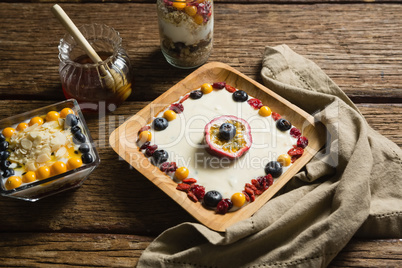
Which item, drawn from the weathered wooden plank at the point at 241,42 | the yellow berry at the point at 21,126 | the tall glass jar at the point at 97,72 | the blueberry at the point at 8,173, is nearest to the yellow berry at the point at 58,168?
the blueberry at the point at 8,173

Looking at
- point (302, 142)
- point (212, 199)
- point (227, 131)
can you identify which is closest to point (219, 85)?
point (227, 131)

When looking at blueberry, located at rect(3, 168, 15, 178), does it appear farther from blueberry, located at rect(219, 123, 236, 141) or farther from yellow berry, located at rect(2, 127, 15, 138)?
blueberry, located at rect(219, 123, 236, 141)

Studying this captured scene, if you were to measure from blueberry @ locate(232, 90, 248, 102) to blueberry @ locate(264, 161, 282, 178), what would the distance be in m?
0.30

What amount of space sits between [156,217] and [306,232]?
460 mm

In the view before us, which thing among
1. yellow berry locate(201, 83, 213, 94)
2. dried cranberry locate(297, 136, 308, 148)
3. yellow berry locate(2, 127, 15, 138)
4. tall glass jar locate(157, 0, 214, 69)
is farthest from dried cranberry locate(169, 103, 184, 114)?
yellow berry locate(2, 127, 15, 138)

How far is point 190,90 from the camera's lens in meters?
1.57

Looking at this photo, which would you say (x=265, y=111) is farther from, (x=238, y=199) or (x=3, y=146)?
(x=3, y=146)

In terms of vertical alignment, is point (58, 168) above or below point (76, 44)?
below

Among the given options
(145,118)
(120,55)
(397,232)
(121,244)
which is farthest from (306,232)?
(120,55)

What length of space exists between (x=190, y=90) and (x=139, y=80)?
226mm

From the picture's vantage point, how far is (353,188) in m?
1.22

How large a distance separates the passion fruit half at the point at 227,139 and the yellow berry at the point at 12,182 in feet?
1.93

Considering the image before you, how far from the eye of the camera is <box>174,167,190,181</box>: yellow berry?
1307mm

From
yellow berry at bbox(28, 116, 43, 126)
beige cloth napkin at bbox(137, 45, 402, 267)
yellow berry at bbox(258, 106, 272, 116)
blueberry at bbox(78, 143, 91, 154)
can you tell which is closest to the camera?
beige cloth napkin at bbox(137, 45, 402, 267)
